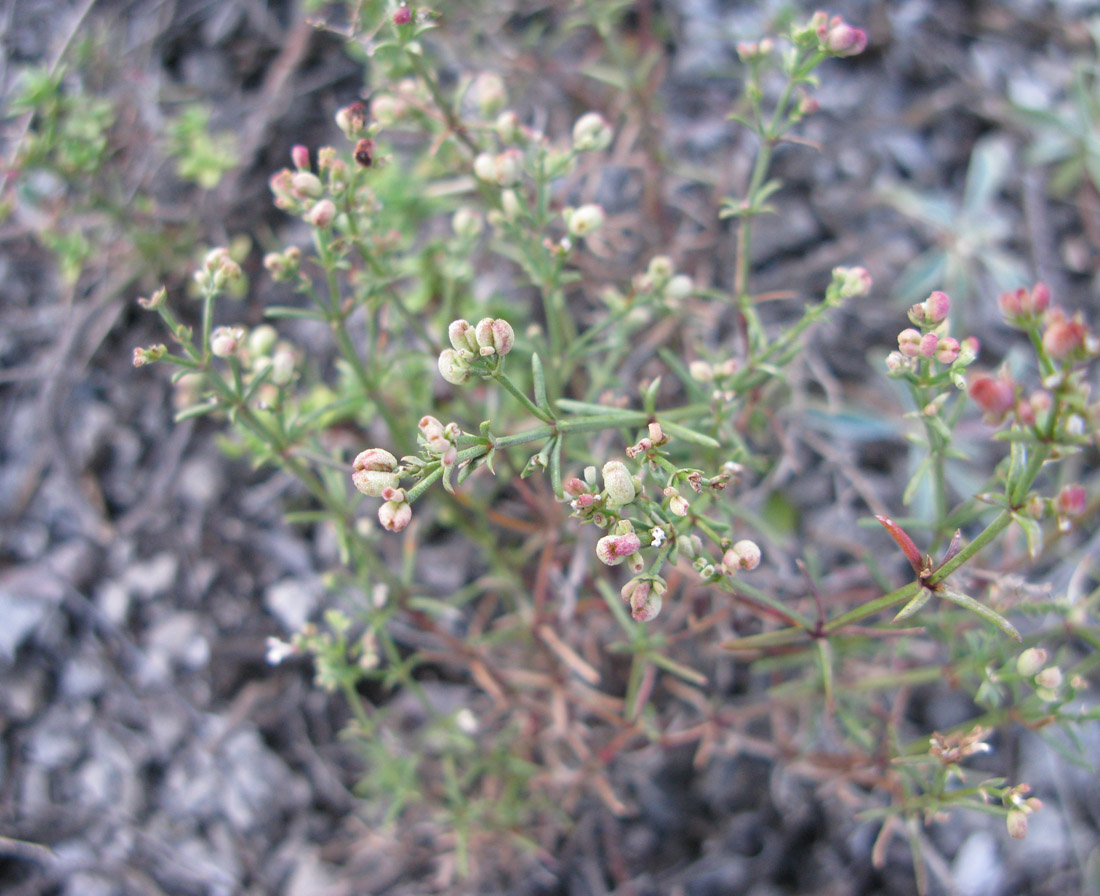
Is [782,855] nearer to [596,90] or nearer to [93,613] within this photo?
[93,613]

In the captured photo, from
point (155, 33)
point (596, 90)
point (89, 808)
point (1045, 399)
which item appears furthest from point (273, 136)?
point (1045, 399)

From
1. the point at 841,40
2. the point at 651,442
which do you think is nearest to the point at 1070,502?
the point at 651,442

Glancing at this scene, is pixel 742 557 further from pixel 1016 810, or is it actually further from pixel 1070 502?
pixel 1016 810

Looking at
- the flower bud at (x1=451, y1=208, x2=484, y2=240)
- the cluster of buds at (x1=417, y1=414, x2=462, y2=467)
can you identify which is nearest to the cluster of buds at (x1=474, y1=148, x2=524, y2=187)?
the flower bud at (x1=451, y1=208, x2=484, y2=240)

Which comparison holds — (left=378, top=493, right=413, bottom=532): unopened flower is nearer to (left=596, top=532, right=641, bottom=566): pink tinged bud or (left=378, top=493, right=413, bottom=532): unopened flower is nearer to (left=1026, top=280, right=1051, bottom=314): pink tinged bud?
(left=596, top=532, right=641, bottom=566): pink tinged bud

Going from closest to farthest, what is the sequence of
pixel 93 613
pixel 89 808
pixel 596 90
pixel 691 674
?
pixel 691 674 → pixel 89 808 → pixel 93 613 → pixel 596 90
